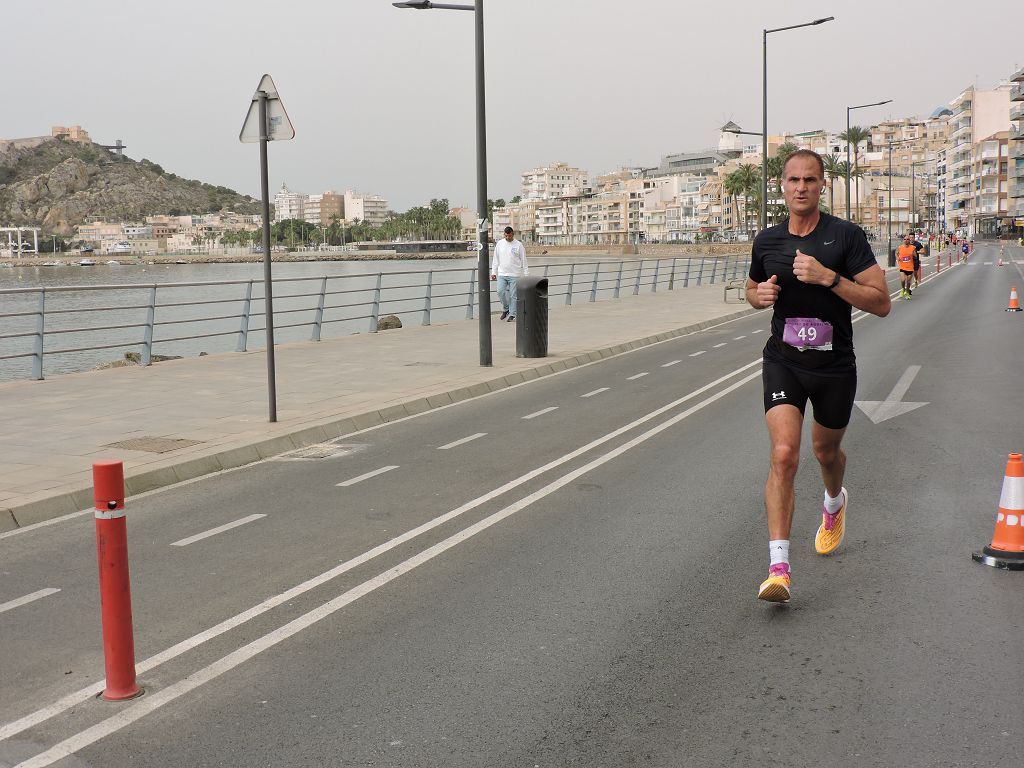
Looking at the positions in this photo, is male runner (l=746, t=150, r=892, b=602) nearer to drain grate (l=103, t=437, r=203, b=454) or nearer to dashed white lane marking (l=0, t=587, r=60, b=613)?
dashed white lane marking (l=0, t=587, r=60, b=613)

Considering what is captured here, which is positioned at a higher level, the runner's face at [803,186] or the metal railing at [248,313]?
the runner's face at [803,186]

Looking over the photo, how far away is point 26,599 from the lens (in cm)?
574

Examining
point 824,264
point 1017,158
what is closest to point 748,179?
point 1017,158

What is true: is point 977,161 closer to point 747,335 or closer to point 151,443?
point 747,335

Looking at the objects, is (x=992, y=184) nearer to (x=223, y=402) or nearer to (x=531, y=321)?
(x=531, y=321)

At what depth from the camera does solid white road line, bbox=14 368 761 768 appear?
389 cm

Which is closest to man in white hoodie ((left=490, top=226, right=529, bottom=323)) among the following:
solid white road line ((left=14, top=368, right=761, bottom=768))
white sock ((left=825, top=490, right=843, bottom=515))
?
solid white road line ((left=14, top=368, right=761, bottom=768))

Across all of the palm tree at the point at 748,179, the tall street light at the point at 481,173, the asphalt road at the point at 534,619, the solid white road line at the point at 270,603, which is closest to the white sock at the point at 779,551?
the asphalt road at the point at 534,619

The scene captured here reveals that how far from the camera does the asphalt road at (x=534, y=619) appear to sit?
3.85 m

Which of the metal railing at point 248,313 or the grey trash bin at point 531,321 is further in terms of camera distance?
the metal railing at point 248,313

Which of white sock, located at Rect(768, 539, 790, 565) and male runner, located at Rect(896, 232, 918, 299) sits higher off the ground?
male runner, located at Rect(896, 232, 918, 299)

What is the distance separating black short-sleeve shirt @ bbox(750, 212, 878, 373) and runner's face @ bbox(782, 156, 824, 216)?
0.14 metres

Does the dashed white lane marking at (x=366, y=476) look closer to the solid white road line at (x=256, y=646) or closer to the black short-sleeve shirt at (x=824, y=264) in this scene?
the solid white road line at (x=256, y=646)

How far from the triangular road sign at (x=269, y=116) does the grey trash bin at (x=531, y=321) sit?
704 centimetres
